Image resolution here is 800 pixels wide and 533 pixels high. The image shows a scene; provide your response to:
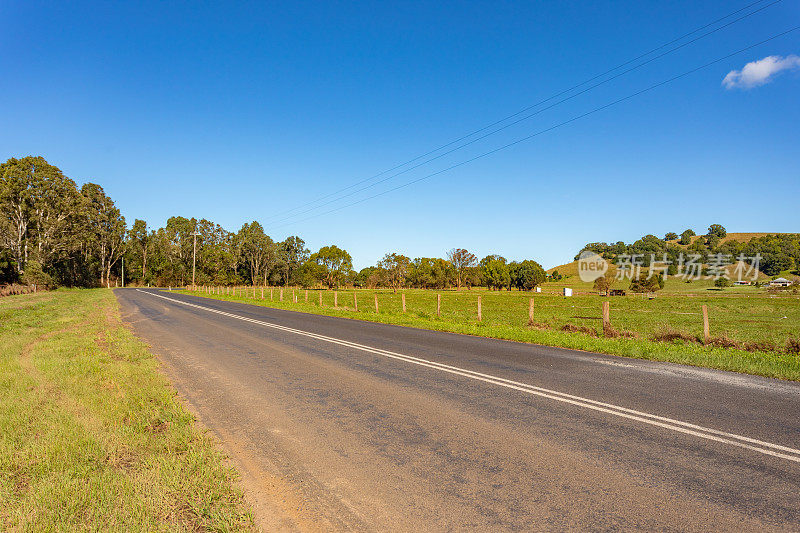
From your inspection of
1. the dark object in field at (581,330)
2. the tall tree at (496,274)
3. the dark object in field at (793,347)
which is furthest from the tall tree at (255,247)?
the dark object in field at (793,347)

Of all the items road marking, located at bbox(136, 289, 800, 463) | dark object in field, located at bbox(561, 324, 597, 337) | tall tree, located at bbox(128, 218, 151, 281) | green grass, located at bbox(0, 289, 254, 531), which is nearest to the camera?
green grass, located at bbox(0, 289, 254, 531)

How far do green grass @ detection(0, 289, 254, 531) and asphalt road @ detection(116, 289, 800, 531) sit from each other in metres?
0.37

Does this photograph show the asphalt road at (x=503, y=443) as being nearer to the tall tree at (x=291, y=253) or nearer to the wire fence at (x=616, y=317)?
the wire fence at (x=616, y=317)

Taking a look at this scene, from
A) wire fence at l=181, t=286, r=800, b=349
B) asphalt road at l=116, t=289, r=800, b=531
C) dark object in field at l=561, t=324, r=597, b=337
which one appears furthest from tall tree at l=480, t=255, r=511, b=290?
asphalt road at l=116, t=289, r=800, b=531

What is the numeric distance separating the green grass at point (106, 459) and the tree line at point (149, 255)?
58.3 metres

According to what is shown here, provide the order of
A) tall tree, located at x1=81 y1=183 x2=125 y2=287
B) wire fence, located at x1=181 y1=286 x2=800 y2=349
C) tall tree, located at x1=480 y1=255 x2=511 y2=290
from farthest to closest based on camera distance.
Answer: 1. tall tree, located at x1=480 y1=255 x2=511 y2=290
2. tall tree, located at x1=81 y1=183 x2=125 y2=287
3. wire fence, located at x1=181 y1=286 x2=800 y2=349

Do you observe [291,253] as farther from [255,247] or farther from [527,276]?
[527,276]

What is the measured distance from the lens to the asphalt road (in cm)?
309

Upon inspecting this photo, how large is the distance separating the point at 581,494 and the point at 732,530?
991 millimetres

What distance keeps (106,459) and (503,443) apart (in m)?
4.19

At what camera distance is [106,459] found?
13.1ft

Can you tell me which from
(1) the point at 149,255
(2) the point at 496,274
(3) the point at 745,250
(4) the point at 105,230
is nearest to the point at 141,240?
(1) the point at 149,255

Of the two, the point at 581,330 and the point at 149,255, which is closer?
the point at 581,330

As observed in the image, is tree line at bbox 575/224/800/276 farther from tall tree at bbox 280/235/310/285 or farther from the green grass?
the green grass
